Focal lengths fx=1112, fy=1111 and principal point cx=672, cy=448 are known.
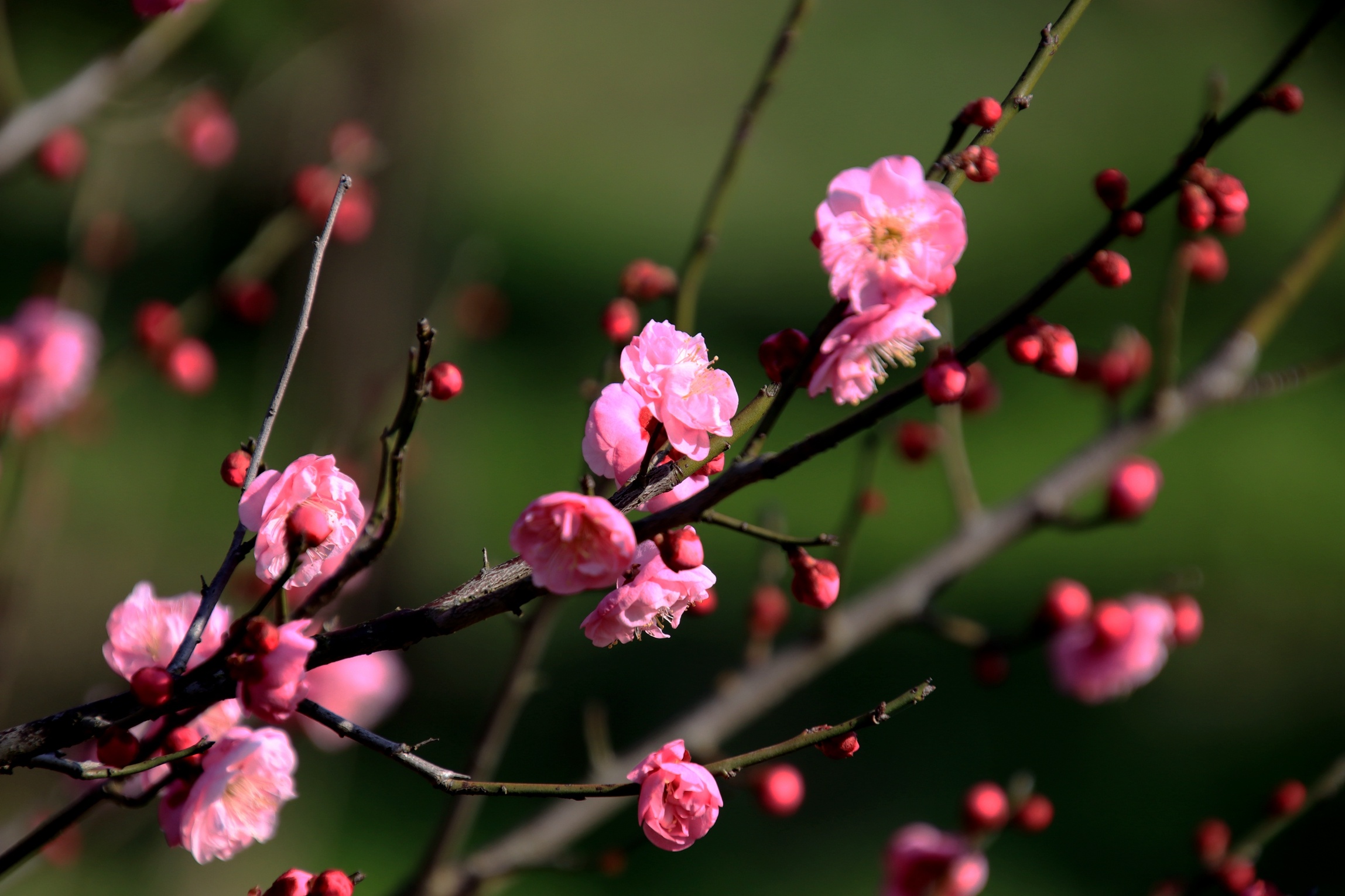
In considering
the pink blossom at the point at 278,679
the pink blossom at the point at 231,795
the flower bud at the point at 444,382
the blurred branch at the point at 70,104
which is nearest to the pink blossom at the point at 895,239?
the flower bud at the point at 444,382

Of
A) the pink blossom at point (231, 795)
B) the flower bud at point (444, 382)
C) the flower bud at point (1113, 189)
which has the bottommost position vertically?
the pink blossom at point (231, 795)

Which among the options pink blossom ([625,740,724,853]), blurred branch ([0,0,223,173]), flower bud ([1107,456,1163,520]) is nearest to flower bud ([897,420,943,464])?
flower bud ([1107,456,1163,520])

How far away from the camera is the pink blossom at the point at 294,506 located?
76 cm

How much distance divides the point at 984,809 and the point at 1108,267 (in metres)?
0.72

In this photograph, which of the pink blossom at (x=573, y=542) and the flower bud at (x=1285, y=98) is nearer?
A: the pink blossom at (x=573, y=542)

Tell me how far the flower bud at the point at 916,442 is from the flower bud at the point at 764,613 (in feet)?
1.22

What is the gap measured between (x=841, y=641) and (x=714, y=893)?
6.55 feet

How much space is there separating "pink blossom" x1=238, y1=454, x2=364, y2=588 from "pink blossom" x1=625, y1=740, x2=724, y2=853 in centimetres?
28

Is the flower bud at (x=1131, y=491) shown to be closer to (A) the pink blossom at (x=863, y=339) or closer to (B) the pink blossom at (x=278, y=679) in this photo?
(A) the pink blossom at (x=863, y=339)

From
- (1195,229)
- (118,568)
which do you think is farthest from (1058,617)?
(118,568)

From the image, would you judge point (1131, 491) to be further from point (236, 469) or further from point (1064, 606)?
point (236, 469)

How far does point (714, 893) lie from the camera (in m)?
3.12

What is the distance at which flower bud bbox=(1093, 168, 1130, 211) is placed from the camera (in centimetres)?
82

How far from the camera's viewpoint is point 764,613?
4.99 ft
